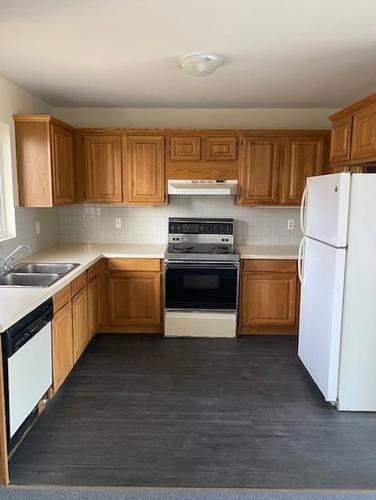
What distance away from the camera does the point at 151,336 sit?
160 inches

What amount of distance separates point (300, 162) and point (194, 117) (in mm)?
1273

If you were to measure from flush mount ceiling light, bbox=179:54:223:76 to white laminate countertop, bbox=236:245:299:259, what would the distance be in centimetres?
183

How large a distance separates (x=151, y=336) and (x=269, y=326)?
124 cm

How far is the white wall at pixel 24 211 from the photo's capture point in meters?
3.23

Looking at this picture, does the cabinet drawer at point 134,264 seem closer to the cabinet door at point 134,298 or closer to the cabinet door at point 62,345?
the cabinet door at point 134,298

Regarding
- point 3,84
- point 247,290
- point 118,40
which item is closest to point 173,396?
point 247,290

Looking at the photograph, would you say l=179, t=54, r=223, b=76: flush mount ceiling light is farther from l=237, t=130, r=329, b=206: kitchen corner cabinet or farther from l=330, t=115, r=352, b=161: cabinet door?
l=237, t=130, r=329, b=206: kitchen corner cabinet

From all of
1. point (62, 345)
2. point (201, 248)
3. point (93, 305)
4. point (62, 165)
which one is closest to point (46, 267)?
point (93, 305)

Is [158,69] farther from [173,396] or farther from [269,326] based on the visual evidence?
[269,326]

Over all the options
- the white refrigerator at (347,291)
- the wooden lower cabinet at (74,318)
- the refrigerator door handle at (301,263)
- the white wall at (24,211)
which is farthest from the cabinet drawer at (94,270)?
the white refrigerator at (347,291)

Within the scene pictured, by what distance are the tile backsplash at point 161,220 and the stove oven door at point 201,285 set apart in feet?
2.40

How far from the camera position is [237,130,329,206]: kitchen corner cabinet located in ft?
13.3

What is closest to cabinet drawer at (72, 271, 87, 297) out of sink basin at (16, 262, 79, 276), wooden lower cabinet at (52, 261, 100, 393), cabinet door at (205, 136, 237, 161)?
wooden lower cabinet at (52, 261, 100, 393)

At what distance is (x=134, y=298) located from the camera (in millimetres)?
4023
